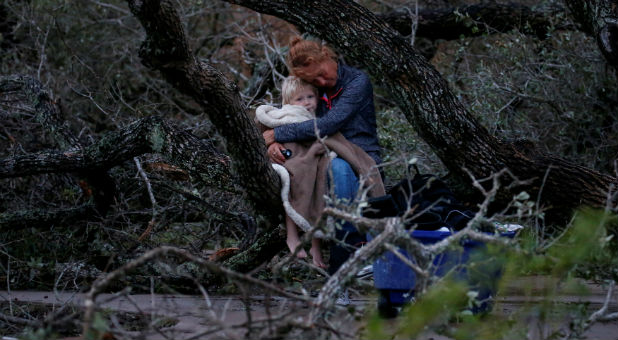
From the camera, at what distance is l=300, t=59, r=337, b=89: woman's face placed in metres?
4.84

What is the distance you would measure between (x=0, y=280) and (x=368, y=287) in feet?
11.5

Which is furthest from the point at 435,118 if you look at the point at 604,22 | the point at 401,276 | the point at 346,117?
the point at 604,22

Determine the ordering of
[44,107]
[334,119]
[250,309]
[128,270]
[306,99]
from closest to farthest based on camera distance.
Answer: [128,270] < [250,309] < [334,119] < [306,99] < [44,107]

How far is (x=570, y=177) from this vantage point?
4633 mm

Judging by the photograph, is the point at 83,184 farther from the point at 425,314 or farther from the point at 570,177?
the point at 425,314

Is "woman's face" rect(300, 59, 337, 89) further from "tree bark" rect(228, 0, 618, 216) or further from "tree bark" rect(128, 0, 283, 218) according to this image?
"tree bark" rect(128, 0, 283, 218)

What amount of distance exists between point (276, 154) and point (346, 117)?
1.57 ft

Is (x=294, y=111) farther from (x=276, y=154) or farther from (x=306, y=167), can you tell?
(x=306, y=167)

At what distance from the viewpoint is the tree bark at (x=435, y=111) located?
4.64m

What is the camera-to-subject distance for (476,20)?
7211 millimetres

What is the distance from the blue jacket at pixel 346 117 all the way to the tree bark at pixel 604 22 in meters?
1.54

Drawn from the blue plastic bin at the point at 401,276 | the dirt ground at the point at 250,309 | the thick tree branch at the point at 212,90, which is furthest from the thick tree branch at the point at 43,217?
the blue plastic bin at the point at 401,276

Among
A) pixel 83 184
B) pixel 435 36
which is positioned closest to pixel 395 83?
pixel 83 184

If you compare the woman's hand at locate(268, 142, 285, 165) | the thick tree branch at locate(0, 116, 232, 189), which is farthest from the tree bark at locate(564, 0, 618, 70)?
the thick tree branch at locate(0, 116, 232, 189)
